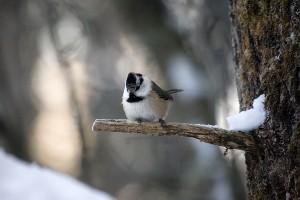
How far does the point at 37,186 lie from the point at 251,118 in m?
2.82

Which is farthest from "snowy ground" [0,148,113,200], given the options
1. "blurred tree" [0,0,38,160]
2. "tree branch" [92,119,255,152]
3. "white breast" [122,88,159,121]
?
"blurred tree" [0,0,38,160]

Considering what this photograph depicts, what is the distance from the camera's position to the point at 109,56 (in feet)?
29.9

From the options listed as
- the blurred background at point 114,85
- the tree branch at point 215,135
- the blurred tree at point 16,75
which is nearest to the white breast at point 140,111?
the tree branch at point 215,135

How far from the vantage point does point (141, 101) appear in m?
3.66

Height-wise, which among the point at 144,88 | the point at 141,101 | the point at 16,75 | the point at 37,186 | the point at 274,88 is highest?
the point at 16,75

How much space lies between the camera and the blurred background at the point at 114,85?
24.3ft

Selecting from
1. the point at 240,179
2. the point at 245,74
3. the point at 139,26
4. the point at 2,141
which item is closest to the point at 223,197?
the point at 240,179

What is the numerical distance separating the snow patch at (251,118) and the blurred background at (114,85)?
13.0 ft

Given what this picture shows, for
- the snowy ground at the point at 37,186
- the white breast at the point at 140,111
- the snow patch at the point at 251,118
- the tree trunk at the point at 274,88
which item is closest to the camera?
the tree trunk at the point at 274,88

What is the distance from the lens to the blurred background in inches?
291

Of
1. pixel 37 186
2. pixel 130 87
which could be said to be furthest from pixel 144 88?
pixel 37 186

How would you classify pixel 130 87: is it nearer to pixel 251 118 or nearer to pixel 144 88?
pixel 144 88

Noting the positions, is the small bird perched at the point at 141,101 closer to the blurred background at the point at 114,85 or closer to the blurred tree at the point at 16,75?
the blurred background at the point at 114,85

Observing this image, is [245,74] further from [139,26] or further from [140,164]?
[140,164]
